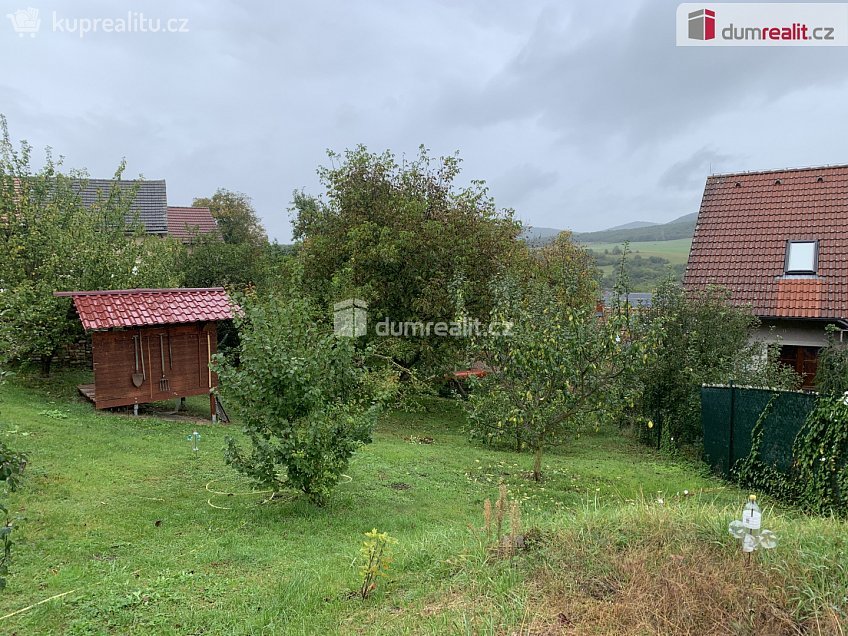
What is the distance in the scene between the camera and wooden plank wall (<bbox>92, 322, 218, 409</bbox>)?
1191 centimetres

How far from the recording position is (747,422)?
952 cm

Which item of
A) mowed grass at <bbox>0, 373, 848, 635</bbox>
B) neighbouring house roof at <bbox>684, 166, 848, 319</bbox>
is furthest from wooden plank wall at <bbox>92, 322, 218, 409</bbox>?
neighbouring house roof at <bbox>684, 166, 848, 319</bbox>

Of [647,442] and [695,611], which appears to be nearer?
[695,611]

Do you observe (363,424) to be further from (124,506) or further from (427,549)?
(124,506)

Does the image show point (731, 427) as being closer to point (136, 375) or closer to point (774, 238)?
point (774, 238)

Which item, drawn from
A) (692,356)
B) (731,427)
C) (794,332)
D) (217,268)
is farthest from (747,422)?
(217,268)

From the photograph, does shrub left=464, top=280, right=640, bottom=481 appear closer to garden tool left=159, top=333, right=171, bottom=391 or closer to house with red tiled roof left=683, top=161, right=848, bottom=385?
garden tool left=159, top=333, right=171, bottom=391

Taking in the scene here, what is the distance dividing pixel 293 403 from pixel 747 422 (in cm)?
766

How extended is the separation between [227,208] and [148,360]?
121 ft

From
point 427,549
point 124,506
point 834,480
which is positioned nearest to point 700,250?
point 834,480

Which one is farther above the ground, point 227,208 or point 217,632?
point 227,208

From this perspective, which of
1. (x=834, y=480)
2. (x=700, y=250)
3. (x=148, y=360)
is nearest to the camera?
(x=834, y=480)

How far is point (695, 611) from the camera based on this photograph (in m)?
3.73

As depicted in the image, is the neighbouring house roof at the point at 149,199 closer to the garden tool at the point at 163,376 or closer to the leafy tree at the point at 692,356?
the garden tool at the point at 163,376
